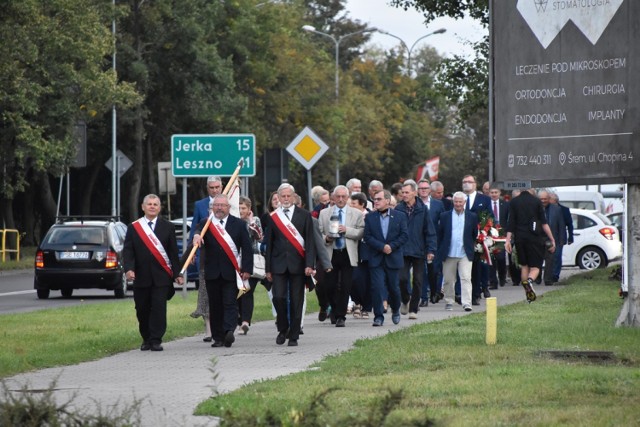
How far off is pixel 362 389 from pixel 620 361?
123 inches

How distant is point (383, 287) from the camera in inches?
821

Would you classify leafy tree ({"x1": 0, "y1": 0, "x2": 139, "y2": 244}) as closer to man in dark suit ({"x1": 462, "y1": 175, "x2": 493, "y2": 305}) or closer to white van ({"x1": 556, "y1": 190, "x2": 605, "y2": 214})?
white van ({"x1": 556, "y1": 190, "x2": 605, "y2": 214})

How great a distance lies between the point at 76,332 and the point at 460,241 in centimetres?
646

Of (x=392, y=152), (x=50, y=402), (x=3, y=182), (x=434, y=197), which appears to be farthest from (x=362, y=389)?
→ (x=392, y=152)

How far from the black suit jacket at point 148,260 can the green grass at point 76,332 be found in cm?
81

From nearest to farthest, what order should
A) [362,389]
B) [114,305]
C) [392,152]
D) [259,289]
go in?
[362,389], [114,305], [259,289], [392,152]

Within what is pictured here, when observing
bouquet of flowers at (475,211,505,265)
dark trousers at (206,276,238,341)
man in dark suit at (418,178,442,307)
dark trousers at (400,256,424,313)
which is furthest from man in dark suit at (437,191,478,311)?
dark trousers at (206,276,238,341)

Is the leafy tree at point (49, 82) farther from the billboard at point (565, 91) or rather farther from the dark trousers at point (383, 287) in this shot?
the billboard at point (565, 91)

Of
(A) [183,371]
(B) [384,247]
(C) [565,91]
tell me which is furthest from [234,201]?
(A) [183,371]

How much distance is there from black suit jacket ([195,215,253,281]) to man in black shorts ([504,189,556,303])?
8.00 metres

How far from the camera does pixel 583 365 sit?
1334cm

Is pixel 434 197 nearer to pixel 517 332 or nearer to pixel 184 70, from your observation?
pixel 517 332

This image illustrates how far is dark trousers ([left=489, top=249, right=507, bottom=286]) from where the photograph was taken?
30188 millimetres

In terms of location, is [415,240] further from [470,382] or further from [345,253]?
[470,382]
